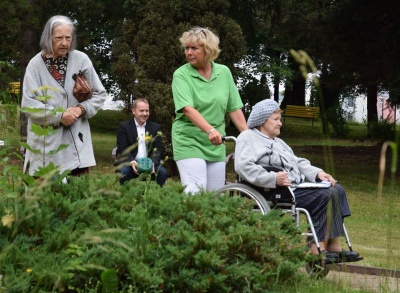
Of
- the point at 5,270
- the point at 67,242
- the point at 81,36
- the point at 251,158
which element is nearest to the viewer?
the point at 5,270

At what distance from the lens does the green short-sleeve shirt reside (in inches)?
311

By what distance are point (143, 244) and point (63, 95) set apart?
2.76 metres

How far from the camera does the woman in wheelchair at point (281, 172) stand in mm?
7695

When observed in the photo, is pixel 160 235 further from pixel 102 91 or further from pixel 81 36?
pixel 81 36

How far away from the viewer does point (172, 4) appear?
20375 millimetres

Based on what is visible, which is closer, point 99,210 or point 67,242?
point 67,242

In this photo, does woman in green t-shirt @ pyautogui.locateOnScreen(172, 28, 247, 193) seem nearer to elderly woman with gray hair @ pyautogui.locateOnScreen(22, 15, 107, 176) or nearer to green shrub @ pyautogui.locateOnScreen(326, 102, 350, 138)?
elderly woman with gray hair @ pyautogui.locateOnScreen(22, 15, 107, 176)

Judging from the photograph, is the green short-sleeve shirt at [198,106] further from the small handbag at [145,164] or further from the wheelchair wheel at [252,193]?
the small handbag at [145,164]

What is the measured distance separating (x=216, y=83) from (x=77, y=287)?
11.3ft

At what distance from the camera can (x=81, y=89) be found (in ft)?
24.7

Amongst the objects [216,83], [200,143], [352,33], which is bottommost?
[200,143]

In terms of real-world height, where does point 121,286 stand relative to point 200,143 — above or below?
below

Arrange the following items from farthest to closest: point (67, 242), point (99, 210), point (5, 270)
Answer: point (99, 210), point (67, 242), point (5, 270)

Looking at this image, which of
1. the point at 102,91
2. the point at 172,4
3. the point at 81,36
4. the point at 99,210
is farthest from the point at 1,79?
the point at 99,210
